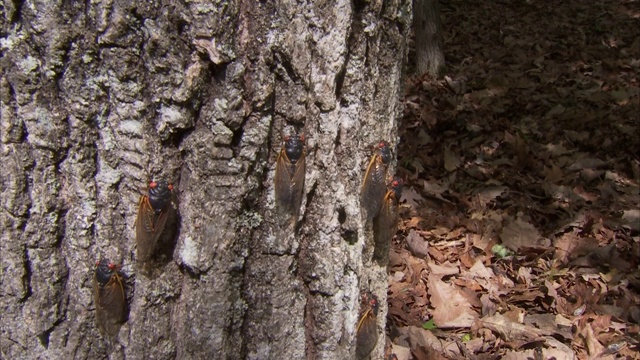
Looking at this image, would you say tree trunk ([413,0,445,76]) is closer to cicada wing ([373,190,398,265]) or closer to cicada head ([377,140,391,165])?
cicada wing ([373,190,398,265])

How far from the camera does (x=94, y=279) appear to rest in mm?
1612

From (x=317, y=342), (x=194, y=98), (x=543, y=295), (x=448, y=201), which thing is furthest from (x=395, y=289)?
(x=194, y=98)

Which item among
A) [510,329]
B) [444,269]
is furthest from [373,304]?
[444,269]

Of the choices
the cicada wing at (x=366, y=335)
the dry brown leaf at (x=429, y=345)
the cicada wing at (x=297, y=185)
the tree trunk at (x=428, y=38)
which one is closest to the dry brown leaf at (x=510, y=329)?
the dry brown leaf at (x=429, y=345)

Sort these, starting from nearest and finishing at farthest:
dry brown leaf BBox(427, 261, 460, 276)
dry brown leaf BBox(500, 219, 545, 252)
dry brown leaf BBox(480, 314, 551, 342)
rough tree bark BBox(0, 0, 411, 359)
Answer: rough tree bark BBox(0, 0, 411, 359) < dry brown leaf BBox(480, 314, 551, 342) < dry brown leaf BBox(427, 261, 460, 276) < dry brown leaf BBox(500, 219, 545, 252)

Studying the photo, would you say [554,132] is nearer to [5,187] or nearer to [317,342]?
[317,342]

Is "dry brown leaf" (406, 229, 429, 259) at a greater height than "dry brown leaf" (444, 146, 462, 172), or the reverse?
"dry brown leaf" (444, 146, 462, 172)

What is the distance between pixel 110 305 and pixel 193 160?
1.75ft

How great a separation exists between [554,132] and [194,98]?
463cm

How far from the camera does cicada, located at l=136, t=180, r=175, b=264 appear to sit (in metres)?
1.52

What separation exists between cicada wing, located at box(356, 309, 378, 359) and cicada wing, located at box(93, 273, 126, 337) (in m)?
0.80

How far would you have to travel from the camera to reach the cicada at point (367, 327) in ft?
6.12

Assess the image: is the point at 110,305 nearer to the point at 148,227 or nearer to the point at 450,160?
the point at 148,227


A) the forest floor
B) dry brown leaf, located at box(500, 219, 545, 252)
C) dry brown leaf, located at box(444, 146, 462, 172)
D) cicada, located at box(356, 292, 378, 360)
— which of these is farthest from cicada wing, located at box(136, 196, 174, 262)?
dry brown leaf, located at box(444, 146, 462, 172)
